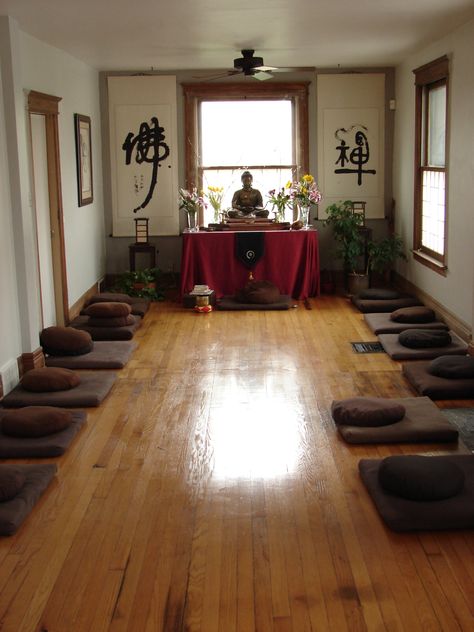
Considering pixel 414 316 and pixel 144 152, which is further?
pixel 144 152

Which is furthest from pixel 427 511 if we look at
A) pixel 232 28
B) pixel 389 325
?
pixel 232 28

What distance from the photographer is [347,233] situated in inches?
370

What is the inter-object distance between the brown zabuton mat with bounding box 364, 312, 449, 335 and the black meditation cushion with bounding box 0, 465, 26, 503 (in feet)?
13.6

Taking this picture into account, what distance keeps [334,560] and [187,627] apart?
0.75 metres

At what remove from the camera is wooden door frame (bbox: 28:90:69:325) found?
24.4ft

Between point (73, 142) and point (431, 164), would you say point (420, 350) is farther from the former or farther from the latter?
point (73, 142)

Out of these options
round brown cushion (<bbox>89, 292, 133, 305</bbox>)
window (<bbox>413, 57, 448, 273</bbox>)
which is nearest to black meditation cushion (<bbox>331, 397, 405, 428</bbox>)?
window (<bbox>413, 57, 448, 273</bbox>)

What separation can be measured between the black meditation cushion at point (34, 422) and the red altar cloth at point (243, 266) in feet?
14.1

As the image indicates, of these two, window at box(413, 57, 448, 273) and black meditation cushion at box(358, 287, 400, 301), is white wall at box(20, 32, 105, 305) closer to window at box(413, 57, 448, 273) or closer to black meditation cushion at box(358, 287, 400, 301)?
black meditation cushion at box(358, 287, 400, 301)

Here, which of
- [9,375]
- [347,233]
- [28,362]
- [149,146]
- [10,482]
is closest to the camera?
[10,482]

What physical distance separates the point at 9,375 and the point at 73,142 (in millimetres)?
3169

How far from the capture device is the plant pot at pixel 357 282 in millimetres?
9422

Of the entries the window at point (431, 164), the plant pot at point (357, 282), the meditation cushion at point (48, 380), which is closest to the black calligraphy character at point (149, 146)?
the plant pot at point (357, 282)

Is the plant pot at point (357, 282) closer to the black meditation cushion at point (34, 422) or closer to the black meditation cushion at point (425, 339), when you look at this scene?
the black meditation cushion at point (425, 339)
